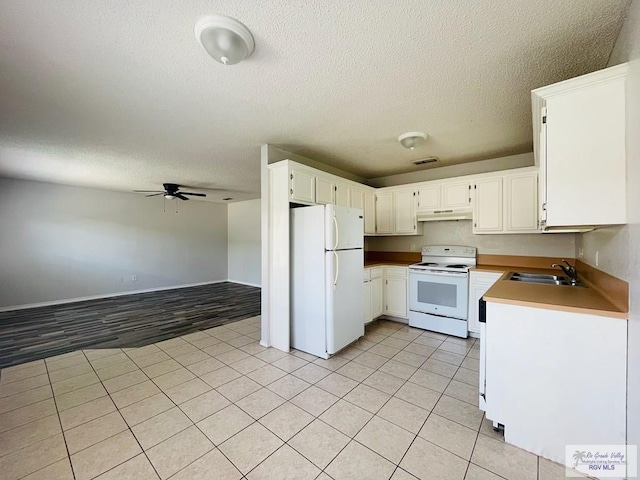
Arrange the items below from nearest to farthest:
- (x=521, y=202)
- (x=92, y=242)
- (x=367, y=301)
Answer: (x=521, y=202) < (x=367, y=301) < (x=92, y=242)

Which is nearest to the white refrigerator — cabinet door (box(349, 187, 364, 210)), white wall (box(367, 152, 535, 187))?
cabinet door (box(349, 187, 364, 210))

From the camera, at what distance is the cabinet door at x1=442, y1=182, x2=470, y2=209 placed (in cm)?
378

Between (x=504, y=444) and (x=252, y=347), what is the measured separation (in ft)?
8.49

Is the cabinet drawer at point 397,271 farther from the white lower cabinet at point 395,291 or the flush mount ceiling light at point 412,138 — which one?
the flush mount ceiling light at point 412,138

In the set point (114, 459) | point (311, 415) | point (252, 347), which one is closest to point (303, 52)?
point (311, 415)

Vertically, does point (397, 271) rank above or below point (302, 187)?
below

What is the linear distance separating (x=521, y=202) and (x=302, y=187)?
286cm

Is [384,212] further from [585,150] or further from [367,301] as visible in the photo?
[585,150]

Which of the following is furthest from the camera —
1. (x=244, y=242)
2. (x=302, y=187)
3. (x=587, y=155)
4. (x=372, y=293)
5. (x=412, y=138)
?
(x=244, y=242)

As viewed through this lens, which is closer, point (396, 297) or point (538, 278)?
point (538, 278)

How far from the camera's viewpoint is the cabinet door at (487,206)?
3.54 m

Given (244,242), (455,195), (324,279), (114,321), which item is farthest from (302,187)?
(244,242)

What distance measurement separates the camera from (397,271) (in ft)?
13.5

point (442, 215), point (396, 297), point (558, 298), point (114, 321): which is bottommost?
point (114, 321)
